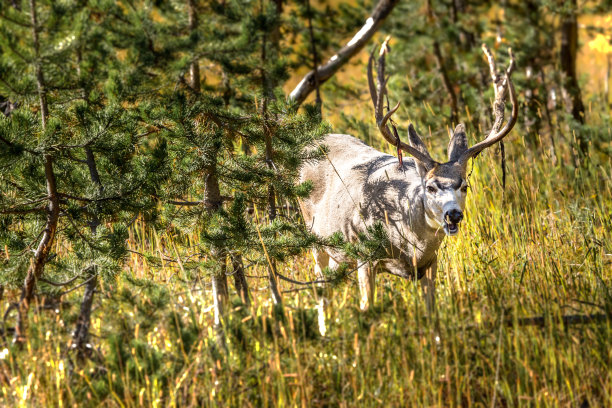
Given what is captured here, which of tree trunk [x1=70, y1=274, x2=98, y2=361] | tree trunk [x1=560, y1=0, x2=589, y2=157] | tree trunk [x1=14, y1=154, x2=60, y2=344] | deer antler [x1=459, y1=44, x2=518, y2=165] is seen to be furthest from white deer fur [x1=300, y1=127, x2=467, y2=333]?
tree trunk [x1=560, y1=0, x2=589, y2=157]

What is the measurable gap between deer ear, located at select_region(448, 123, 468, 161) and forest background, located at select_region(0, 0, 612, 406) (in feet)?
2.19

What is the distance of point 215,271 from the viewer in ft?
14.4

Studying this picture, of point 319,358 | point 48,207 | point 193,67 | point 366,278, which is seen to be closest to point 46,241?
point 48,207

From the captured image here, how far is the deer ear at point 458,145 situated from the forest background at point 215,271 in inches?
26.3

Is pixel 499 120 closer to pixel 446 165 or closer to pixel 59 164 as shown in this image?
pixel 446 165

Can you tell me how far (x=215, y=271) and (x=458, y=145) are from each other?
1.99 metres

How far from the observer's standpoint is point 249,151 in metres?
6.38

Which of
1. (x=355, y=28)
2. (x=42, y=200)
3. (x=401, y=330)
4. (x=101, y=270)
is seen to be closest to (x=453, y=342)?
(x=401, y=330)

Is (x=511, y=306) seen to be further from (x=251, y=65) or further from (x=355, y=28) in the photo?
(x=355, y=28)

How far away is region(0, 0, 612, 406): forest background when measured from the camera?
3.53 meters

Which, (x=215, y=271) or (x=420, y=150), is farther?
(x=420, y=150)

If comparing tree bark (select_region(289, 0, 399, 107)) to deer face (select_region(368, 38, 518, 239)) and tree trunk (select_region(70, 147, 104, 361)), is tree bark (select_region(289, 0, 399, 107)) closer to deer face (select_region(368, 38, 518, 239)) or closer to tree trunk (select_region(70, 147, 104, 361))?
deer face (select_region(368, 38, 518, 239))

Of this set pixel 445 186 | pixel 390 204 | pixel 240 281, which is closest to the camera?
pixel 240 281

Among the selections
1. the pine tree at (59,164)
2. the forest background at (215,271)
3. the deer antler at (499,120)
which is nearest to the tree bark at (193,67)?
the forest background at (215,271)
